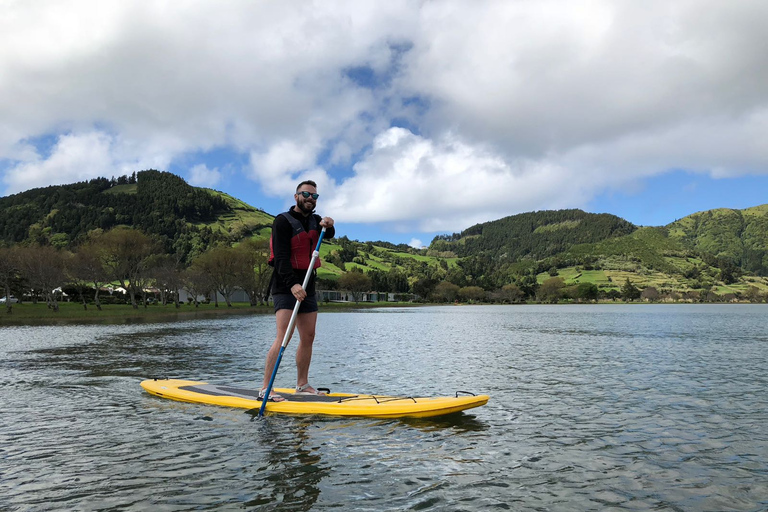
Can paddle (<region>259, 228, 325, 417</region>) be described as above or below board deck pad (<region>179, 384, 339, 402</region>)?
above

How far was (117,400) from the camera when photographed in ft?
41.6

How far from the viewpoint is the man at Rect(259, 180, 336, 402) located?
35.9 feet

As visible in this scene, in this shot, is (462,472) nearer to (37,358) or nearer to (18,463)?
(18,463)

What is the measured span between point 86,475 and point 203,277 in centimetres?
10561

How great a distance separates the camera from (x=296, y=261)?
11.2 m

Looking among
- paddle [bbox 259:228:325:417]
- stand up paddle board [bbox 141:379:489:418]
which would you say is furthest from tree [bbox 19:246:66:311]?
paddle [bbox 259:228:325:417]

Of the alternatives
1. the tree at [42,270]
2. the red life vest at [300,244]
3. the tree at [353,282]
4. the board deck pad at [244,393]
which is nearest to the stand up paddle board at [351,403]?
the board deck pad at [244,393]

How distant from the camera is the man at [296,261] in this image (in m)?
10.9

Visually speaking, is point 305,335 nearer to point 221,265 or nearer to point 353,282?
point 221,265

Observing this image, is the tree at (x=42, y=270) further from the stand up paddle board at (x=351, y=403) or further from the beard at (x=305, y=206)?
the beard at (x=305, y=206)

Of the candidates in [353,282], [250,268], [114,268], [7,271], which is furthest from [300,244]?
[353,282]

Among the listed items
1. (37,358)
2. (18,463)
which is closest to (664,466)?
(18,463)

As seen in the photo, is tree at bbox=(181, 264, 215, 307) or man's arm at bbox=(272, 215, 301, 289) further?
tree at bbox=(181, 264, 215, 307)

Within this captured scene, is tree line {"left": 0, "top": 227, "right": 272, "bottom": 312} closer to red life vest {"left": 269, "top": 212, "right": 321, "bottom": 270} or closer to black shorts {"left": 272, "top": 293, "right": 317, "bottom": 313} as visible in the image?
black shorts {"left": 272, "top": 293, "right": 317, "bottom": 313}
